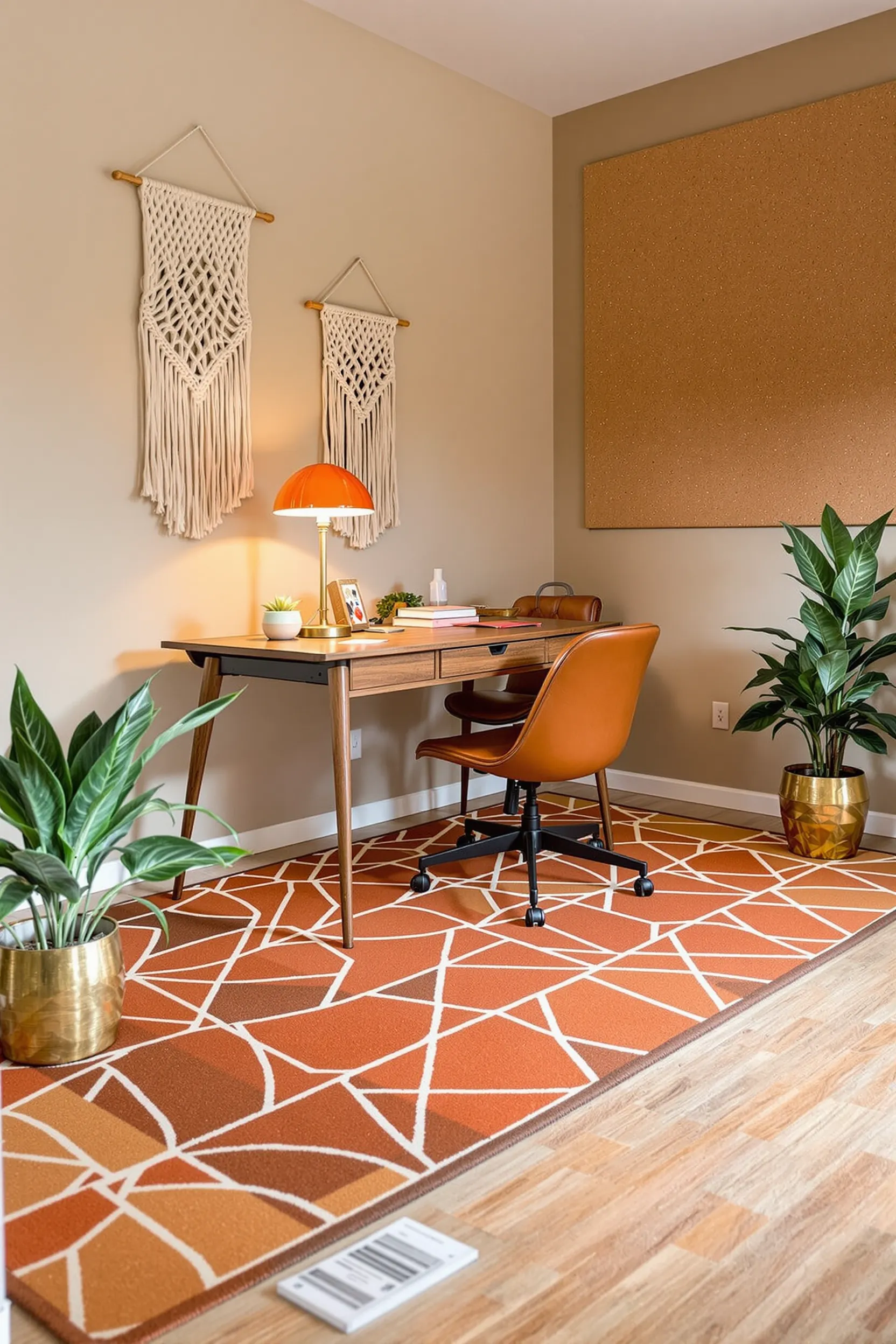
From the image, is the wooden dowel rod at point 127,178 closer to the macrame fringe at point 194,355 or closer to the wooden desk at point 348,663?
the macrame fringe at point 194,355

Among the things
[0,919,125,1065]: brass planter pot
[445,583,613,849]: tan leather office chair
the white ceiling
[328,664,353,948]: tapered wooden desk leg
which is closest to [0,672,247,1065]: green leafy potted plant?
[0,919,125,1065]: brass planter pot

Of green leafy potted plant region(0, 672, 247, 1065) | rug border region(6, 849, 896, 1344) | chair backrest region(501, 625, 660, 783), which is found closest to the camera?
rug border region(6, 849, 896, 1344)

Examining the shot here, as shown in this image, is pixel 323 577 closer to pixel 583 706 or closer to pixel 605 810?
pixel 583 706

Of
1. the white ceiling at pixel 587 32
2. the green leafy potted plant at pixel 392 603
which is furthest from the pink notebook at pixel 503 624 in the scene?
the white ceiling at pixel 587 32

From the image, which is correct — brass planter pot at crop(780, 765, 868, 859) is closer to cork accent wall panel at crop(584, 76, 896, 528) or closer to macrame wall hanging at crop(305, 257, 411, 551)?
cork accent wall panel at crop(584, 76, 896, 528)

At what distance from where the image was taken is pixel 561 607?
4.23 metres

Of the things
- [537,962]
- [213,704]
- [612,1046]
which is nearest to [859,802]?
[537,962]

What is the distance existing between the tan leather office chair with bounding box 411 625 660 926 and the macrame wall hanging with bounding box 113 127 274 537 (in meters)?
1.03

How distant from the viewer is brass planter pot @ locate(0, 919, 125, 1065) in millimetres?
2143

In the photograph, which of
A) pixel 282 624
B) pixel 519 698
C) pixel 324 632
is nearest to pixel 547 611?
pixel 519 698

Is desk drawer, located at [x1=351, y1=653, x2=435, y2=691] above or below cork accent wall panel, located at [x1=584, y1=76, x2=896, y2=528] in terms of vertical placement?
below

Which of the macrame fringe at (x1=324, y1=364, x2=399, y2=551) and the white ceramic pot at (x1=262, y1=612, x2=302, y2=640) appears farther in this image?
the macrame fringe at (x1=324, y1=364, x2=399, y2=551)

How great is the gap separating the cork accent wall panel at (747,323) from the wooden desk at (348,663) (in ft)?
3.62

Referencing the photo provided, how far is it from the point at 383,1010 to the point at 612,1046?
1.64 ft
